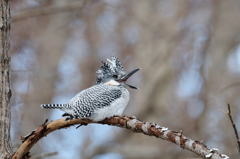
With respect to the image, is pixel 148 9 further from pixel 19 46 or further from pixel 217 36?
pixel 19 46

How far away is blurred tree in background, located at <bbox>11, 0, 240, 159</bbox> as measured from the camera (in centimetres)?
713

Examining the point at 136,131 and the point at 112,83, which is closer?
the point at 136,131

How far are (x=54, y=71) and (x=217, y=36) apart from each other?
13.9 feet

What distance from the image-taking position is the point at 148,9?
9641 millimetres

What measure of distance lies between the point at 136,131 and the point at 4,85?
1088mm

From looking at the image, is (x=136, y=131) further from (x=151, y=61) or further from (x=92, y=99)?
(x=151, y=61)

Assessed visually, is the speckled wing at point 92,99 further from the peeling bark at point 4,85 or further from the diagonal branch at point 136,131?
the peeling bark at point 4,85

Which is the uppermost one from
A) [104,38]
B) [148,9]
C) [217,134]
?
[148,9]

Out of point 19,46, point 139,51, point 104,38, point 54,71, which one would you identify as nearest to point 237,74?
point 139,51

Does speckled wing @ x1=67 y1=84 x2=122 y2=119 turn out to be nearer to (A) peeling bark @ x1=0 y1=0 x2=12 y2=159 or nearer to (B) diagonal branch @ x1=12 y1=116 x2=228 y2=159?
(B) diagonal branch @ x1=12 y1=116 x2=228 y2=159

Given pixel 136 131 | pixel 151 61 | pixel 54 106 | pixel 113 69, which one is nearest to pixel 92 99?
pixel 54 106

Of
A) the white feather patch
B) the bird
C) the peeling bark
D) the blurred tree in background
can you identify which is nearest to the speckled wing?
the bird

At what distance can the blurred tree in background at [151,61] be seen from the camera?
23.4 ft

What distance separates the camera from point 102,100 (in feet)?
10.2
